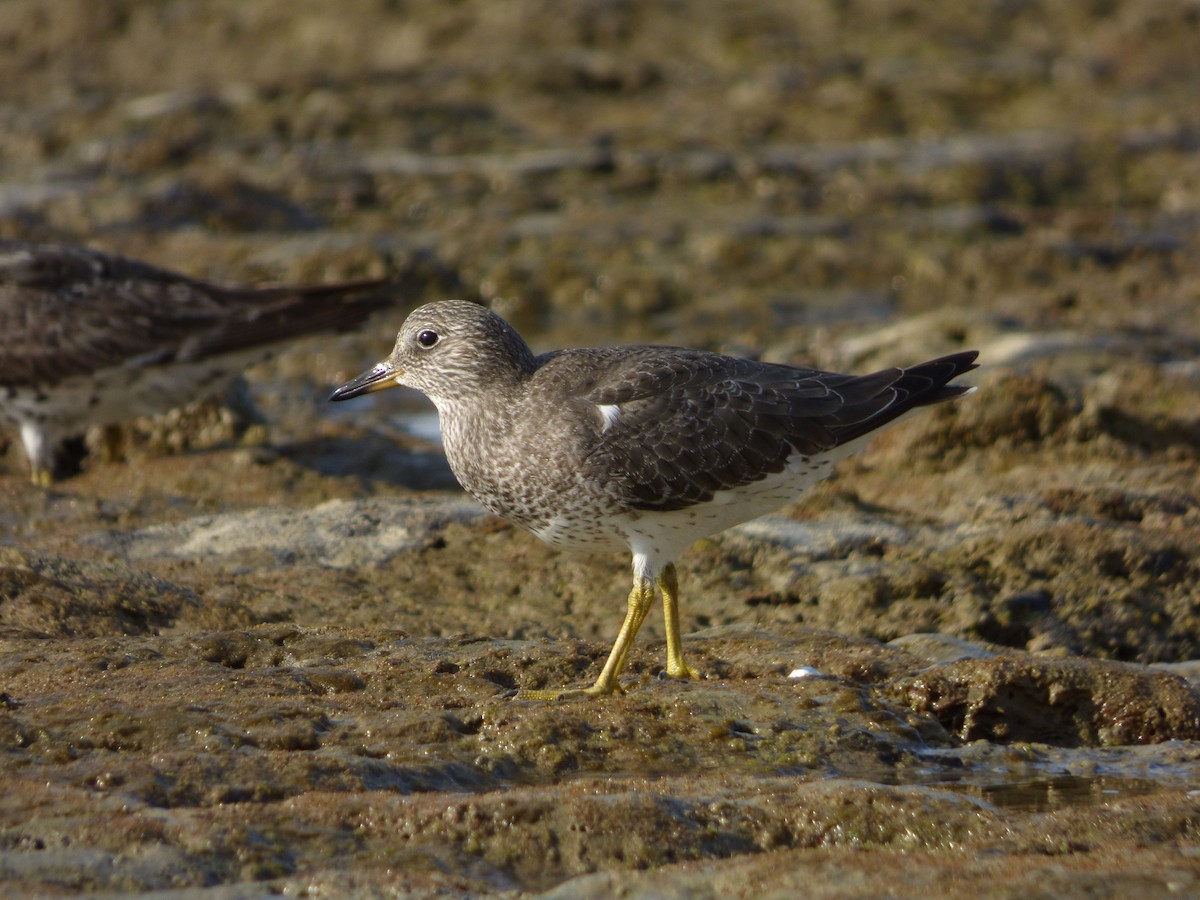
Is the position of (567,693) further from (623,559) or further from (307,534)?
(307,534)

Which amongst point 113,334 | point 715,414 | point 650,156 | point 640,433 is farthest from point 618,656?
point 650,156

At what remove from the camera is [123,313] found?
10.8m

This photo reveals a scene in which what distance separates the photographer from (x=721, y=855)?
484 centimetres

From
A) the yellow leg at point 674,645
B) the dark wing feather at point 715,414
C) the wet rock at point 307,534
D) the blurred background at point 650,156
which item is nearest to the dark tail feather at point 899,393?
the dark wing feather at point 715,414

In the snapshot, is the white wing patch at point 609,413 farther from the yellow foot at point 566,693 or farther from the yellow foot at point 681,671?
the yellow foot at point 566,693

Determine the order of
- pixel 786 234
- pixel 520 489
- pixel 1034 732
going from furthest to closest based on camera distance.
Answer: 1. pixel 786 234
2. pixel 520 489
3. pixel 1034 732

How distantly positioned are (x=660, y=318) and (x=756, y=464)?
310 inches

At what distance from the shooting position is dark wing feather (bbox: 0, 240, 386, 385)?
10.6 metres

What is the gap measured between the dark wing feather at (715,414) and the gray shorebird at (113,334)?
15.1ft

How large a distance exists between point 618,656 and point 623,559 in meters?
2.10

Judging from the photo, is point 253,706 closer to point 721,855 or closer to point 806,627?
point 721,855

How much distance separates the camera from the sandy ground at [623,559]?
4.88 m

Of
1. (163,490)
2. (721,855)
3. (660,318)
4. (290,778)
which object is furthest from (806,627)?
(660,318)

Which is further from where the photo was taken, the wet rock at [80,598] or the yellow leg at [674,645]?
the wet rock at [80,598]
